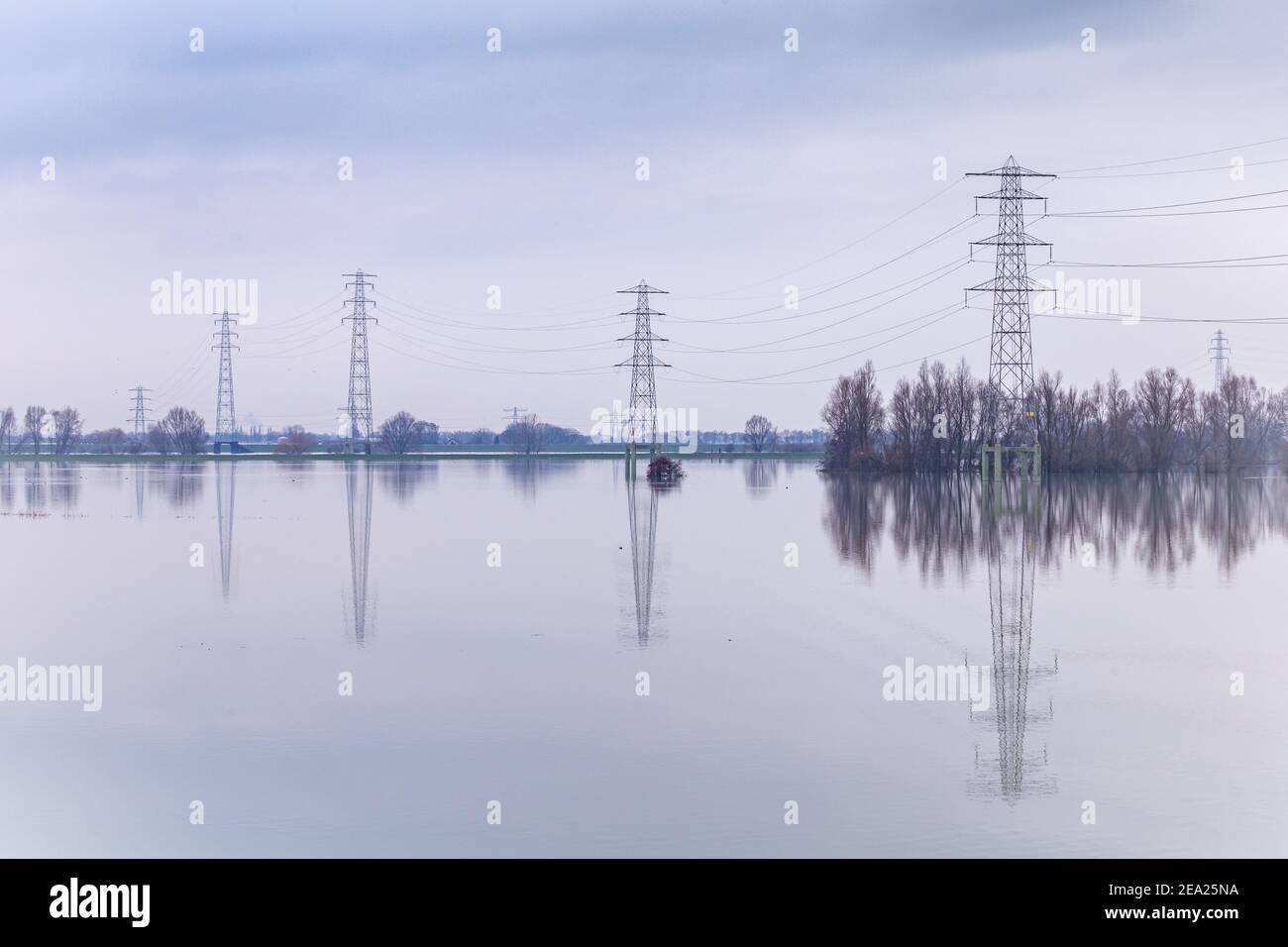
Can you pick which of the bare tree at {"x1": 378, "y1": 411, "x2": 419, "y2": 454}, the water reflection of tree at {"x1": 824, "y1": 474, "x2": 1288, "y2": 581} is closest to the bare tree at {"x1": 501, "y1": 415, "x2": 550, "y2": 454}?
the bare tree at {"x1": 378, "y1": 411, "x2": 419, "y2": 454}

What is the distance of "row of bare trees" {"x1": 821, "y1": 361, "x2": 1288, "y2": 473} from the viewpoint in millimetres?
76000

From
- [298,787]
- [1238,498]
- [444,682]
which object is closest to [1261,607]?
[444,682]

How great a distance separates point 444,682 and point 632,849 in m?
4.90

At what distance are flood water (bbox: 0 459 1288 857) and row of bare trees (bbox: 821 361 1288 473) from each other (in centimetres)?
5114

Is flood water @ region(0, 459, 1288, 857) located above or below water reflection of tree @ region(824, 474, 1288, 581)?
below

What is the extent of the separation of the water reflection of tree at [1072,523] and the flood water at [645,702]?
35 centimetres

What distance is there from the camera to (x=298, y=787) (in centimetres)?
882

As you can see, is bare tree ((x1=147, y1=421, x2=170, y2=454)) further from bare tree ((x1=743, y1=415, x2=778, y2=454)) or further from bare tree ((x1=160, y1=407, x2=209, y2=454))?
bare tree ((x1=743, y1=415, x2=778, y2=454))

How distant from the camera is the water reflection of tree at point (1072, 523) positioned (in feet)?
77.6

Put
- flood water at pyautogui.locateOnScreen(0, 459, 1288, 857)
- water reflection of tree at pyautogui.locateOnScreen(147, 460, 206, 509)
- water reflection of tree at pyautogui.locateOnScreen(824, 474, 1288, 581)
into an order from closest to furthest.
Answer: flood water at pyautogui.locateOnScreen(0, 459, 1288, 857), water reflection of tree at pyautogui.locateOnScreen(824, 474, 1288, 581), water reflection of tree at pyautogui.locateOnScreen(147, 460, 206, 509)

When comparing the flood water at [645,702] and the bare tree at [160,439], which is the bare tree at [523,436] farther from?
the flood water at [645,702]

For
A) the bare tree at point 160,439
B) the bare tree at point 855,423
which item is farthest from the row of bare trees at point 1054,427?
the bare tree at point 160,439

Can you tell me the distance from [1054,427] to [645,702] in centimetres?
6944
